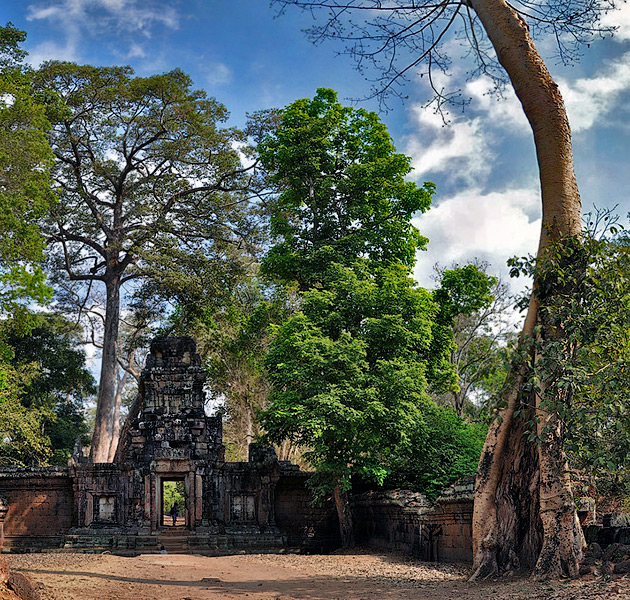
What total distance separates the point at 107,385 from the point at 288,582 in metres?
17.8

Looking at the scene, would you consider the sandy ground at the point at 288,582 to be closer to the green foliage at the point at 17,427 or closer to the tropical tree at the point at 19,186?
the tropical tree at the point at 19,186

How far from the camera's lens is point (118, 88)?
25.0 metres

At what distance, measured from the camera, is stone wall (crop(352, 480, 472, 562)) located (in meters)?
10.8

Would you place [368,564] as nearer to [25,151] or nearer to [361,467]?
[361,467]

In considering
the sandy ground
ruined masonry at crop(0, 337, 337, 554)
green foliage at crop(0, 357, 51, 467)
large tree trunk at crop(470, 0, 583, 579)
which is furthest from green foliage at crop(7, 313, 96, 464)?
large tree trunk at crop(470, 0, 583, 579)

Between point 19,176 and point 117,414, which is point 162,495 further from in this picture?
point 117,414

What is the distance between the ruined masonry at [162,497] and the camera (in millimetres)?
18094

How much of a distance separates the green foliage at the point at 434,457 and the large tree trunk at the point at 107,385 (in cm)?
1254

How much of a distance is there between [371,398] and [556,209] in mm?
7435

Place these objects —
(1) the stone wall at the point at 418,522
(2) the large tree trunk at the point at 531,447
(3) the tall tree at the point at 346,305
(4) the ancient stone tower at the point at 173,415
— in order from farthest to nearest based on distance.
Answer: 1. (4) the ancient stone tower at the point at 173,415
2. (3) the tall tree at the point at 346,305
3. (1) the stone wall at the point at 418,522
4. (2) the large tree trunk at the point at 531,447

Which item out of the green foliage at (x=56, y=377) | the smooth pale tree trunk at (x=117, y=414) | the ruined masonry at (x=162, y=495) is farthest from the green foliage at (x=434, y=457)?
the smooth pale tree trunk at (x=117, y=414)

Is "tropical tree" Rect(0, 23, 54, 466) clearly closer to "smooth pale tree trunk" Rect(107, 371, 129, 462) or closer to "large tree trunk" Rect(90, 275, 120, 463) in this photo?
"large tree trunk" Rect(90, 275, 120, 463)

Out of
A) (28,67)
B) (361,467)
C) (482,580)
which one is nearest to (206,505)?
(361,467)

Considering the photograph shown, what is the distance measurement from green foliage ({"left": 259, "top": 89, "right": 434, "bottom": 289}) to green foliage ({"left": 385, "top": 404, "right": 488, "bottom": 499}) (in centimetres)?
483
